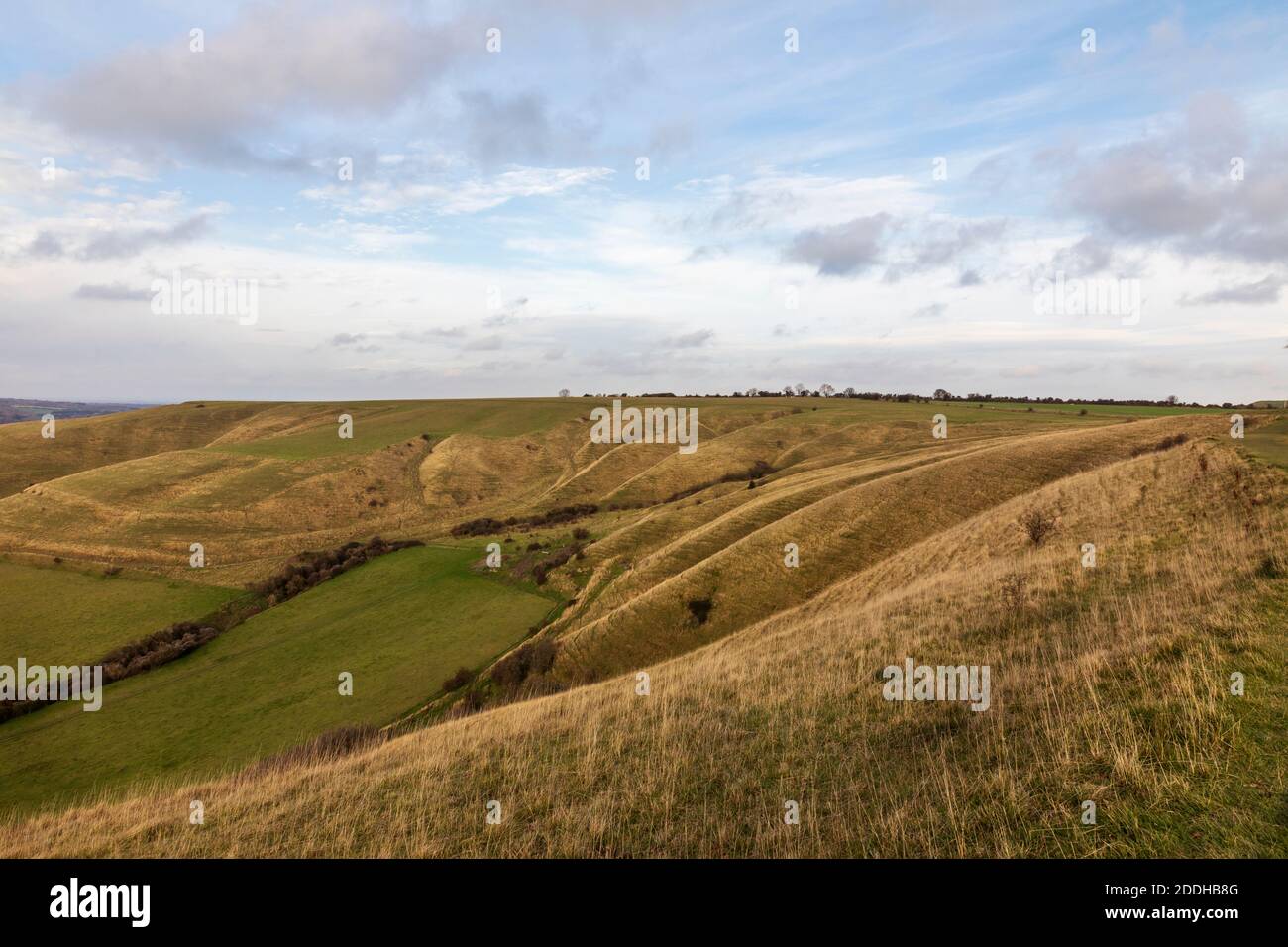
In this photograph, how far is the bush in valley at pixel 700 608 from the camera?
32.9m

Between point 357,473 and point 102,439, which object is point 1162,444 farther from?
point 102,439

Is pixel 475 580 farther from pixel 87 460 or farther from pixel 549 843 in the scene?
pixel 87 460

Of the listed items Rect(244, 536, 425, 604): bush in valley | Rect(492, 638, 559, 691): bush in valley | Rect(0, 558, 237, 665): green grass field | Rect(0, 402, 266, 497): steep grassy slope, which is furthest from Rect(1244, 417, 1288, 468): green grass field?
Rect(0, 402, 266, 497): steep grassy slope

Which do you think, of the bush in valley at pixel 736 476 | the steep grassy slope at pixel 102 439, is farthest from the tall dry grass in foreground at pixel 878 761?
the steep grassy slope at pixel 102 439

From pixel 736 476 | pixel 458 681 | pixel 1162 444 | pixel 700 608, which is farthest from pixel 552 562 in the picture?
pixel 1162 444

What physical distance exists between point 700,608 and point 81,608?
184ft

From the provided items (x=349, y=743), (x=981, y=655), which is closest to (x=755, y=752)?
(x=981, y=655)

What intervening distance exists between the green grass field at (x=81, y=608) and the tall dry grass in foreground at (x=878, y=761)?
4470 cm

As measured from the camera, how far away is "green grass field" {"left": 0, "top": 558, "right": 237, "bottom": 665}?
43.8 metres

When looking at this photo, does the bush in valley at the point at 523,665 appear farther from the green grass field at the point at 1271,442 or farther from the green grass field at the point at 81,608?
the green grass field at the point at 81,608

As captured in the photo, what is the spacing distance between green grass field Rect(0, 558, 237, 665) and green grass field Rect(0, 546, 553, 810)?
783cm

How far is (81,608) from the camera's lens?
5059cm

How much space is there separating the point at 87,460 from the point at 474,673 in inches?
5392

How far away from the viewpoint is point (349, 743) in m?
20.8
